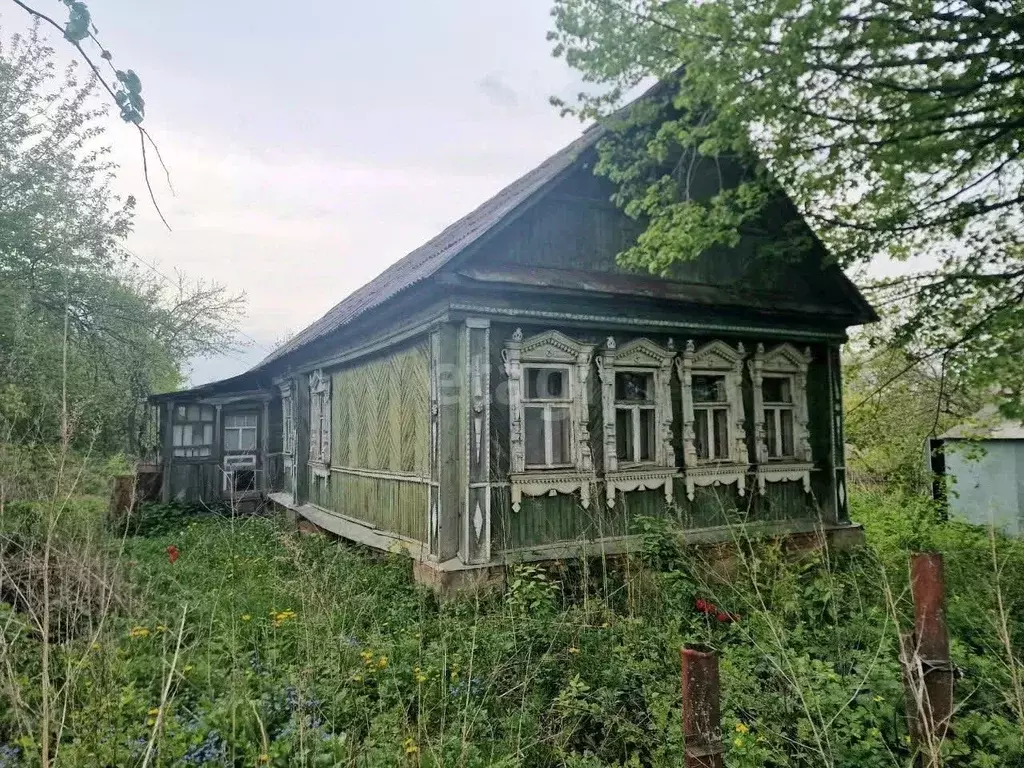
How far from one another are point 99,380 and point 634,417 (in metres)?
11.8

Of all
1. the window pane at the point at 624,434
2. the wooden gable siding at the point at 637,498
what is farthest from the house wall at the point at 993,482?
the window pane at the point at 624,434

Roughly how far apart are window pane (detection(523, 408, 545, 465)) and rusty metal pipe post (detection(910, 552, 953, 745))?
15.6 feet

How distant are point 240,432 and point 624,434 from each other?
11.2m

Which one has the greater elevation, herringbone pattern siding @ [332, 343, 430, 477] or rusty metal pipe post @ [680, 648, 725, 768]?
herringbone pattern siding @ [332, 343, 430, 477]

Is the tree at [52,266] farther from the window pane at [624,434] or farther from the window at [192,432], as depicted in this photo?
the window pane at [624,434]

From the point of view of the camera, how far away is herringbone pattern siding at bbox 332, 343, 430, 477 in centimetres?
738

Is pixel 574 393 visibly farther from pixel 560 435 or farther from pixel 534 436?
pixel 534 436

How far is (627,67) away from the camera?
686 centimetres

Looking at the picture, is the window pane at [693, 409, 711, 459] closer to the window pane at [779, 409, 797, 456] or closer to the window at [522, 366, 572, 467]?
the window pane at [779, 409, 797, 456]

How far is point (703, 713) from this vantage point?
2133mm

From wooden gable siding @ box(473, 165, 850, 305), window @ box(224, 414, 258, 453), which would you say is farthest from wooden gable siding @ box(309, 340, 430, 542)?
window @ box(224, 414, 258, 453)

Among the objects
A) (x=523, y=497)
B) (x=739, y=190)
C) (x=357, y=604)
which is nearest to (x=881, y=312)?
(x=739, y=190)

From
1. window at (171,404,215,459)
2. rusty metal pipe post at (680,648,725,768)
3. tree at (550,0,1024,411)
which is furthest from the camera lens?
window at (171,404,215,459)

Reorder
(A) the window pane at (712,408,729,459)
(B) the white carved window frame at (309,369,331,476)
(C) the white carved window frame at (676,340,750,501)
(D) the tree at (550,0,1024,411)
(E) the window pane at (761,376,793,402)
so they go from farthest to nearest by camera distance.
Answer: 1. (B) the white carved window frame at (309,369,331,476)
2. (E) the window pane at (761,376,793,402)
3. (A) the window pane at (712,408,729,459)
4. (C) the white carved window frame at (676,340,750,501)
5. (D) the tree at (550,0,1024,411)
